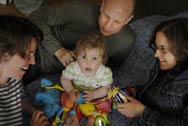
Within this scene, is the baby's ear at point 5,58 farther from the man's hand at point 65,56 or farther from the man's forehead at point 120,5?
the man's forehead at point 120,5

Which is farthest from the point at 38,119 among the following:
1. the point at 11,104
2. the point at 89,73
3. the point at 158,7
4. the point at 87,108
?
the point at 158,7

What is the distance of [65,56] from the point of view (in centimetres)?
182

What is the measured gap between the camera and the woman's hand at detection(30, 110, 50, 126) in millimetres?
1501

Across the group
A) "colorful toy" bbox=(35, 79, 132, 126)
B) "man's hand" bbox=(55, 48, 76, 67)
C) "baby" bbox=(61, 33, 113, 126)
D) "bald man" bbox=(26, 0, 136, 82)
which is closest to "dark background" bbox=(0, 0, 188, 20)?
"bald man" bbox=(26, 0, 136, 82)

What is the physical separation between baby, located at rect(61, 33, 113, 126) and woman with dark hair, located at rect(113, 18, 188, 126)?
14 cm

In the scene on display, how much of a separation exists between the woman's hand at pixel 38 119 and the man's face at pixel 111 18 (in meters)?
0.51

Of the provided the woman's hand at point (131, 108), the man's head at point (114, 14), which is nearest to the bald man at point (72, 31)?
the man's head at point (114, 14)

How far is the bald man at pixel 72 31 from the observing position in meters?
1.81

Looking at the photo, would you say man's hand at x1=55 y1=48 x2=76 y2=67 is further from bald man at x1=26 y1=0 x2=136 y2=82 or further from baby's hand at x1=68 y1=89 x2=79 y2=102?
baby's hand at x1=68 y1=89 x2=79 y2=102

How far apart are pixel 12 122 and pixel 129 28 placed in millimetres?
845

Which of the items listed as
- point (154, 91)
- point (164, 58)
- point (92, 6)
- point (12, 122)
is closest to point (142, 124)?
point (154, 91)

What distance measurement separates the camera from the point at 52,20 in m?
1.91

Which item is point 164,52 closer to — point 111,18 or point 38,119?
point 111,18

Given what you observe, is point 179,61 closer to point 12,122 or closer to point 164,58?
point 164,58
